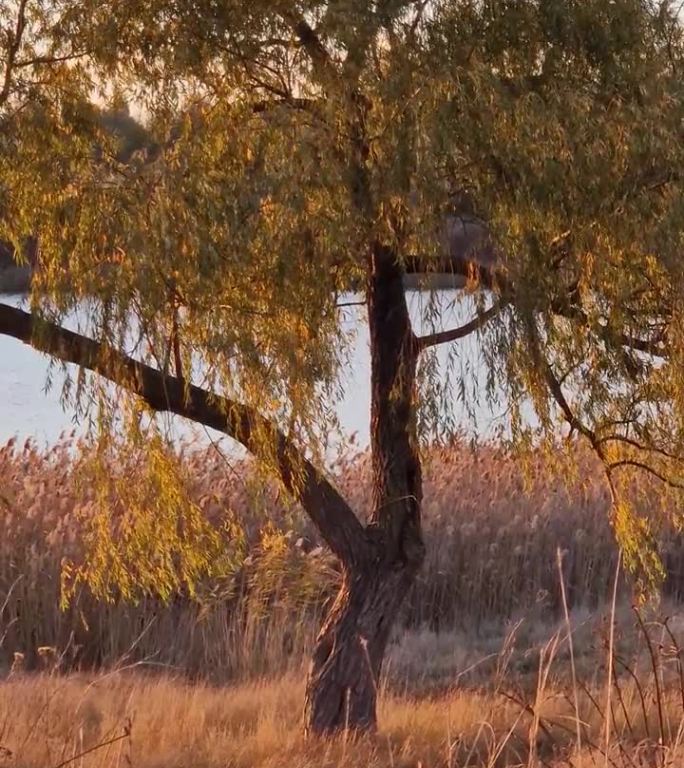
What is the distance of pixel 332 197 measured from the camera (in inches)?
202

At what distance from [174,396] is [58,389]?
1334 centimetres

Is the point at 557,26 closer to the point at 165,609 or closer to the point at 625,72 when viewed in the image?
the point at 625,72

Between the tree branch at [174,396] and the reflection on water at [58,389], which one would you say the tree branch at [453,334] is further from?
the tree branch at [174,396]

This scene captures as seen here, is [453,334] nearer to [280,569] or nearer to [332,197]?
[332,197]

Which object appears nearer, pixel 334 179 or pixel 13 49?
pixel 334 179

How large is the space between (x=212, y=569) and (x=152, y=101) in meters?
2.49

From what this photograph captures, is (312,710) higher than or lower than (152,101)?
lower

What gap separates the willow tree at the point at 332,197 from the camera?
5074 mm

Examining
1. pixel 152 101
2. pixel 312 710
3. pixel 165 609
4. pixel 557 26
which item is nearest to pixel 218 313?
pixel 152 101

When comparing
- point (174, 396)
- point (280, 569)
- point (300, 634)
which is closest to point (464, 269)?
point (174, 396)

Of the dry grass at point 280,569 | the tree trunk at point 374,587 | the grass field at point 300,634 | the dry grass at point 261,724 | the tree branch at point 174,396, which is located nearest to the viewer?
the tree branch at point 174,396

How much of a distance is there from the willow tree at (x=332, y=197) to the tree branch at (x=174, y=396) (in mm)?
13

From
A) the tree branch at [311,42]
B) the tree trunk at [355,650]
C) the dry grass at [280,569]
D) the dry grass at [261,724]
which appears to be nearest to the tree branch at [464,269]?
the tree branch at [311,42]

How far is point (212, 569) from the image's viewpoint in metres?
6.93
